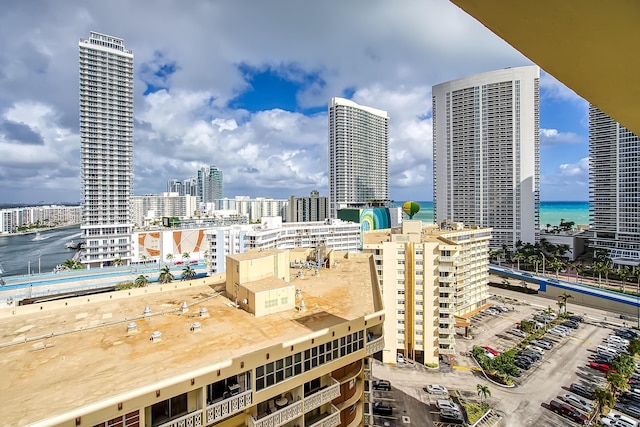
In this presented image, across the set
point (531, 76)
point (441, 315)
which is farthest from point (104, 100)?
point (531, 76)

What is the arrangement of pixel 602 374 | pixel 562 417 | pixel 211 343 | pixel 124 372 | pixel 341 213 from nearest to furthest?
pixel 124 372 → pixel 211 343 → pixel 562 417 → pixel 602 374 → pixel 341 213

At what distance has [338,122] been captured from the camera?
89.6 metres

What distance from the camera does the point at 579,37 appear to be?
1.40 meters

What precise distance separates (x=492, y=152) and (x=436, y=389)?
211 ft

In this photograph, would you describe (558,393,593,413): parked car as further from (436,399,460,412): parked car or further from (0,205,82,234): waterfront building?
(0,205,82,234): waterfront building

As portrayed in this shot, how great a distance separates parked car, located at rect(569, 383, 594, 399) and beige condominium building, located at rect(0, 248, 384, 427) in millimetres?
19066

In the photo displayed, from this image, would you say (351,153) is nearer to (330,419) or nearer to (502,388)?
(502,388)

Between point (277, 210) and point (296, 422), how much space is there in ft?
440

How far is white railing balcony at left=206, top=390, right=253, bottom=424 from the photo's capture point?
7.93 meters

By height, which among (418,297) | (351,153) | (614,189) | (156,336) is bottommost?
(418,297)

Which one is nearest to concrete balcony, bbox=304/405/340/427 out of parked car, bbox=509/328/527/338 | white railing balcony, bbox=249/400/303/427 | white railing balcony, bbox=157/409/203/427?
white railing balcony, bbox=249/400/303/427

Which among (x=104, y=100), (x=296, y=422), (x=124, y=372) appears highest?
(x=104, y=100)

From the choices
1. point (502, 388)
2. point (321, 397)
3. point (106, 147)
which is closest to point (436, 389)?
point (502, 388)

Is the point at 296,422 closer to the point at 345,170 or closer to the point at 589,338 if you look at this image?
the point at 589,338
